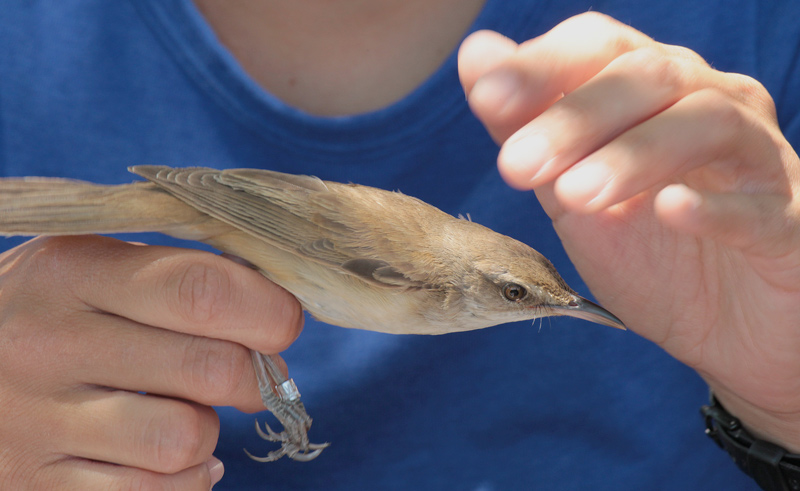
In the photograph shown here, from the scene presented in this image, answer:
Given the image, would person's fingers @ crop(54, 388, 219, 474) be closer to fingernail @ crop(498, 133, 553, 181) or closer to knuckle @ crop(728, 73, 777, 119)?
fingernail @ crop(498, 133, 553, 181)

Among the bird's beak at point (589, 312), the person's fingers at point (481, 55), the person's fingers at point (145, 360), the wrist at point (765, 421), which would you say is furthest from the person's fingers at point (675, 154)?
the person's fingers at point (145, 360)

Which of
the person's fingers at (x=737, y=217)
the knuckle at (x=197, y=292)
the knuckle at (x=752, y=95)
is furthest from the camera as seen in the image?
the knuckle at (x=197, y=292)

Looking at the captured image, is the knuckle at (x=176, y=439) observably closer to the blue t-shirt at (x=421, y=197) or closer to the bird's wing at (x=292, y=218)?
the bird's wing at (x=292, y=218)

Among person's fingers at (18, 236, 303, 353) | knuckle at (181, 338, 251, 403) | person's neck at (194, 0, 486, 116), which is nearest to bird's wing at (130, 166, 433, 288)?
person's fingers at (18, 236, 303, 353)

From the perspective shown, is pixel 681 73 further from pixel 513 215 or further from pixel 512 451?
pixel 512 451

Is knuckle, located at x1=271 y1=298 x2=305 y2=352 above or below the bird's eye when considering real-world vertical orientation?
above

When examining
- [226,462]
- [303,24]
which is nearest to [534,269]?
[303,24]
